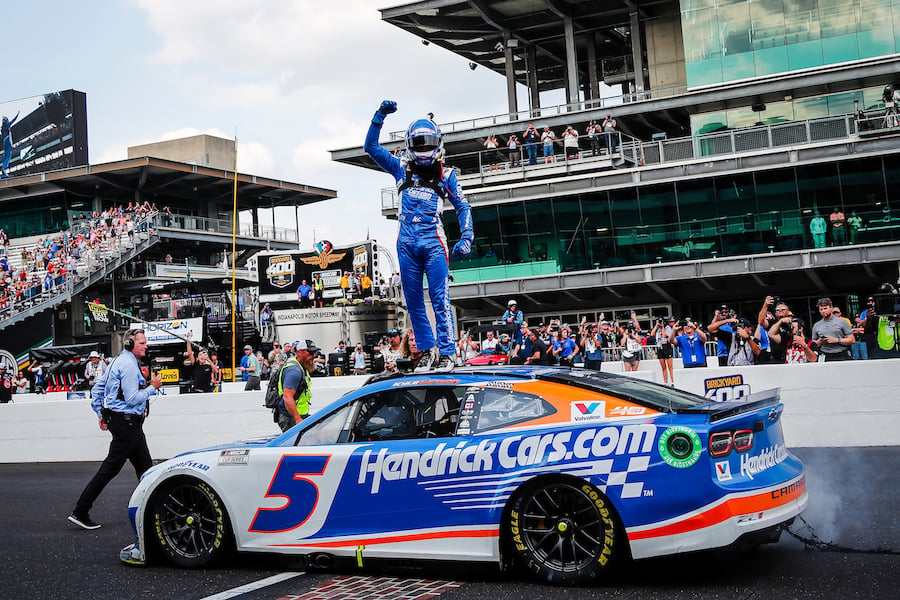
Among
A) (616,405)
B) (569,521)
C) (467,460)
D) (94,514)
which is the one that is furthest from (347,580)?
(94,514)

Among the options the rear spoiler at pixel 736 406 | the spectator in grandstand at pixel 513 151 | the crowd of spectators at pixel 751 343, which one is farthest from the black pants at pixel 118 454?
the spectator in grandstand at pixel 513 151

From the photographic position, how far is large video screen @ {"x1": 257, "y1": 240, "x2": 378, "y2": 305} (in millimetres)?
39906

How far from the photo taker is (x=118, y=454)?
904 cm

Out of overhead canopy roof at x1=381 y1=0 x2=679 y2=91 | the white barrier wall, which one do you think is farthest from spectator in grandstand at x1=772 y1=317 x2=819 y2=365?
overhead canopy roof at x1=381 y1=0 x2=679 y2=91

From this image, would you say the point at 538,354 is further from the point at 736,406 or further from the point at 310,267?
the point at 310,267

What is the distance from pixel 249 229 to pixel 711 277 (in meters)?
35.7

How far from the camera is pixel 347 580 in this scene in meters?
6.14

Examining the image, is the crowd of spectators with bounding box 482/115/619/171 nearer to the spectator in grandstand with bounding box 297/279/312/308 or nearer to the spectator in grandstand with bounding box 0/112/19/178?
the spectator in grandstand with bounding box 297/279/312/308

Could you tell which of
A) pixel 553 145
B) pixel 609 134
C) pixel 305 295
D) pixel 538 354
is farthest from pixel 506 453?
pixel 305 295

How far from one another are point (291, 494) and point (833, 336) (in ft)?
29.5

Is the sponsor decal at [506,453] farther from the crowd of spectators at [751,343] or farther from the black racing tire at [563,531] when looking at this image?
the crowd of spectators at [751,343]

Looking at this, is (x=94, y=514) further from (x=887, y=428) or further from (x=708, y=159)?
(x=708, y=159)

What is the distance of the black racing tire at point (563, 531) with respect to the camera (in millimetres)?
5457

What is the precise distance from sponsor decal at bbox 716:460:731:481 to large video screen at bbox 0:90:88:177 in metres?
62.0
